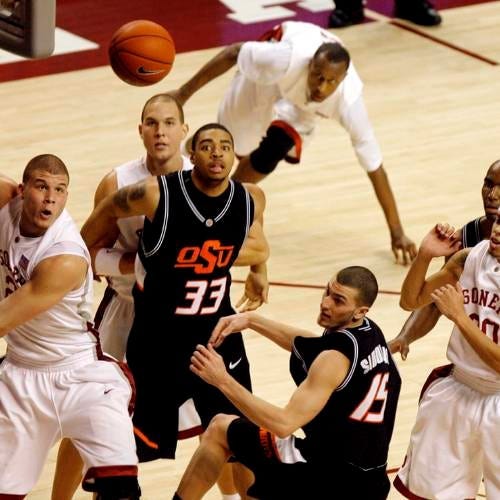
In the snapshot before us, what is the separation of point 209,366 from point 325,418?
0.51m

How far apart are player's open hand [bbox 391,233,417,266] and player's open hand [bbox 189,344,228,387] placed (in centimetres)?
408

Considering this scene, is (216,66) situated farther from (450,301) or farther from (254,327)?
(450,301)

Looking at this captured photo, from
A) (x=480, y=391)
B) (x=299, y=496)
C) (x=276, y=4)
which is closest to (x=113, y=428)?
(x=299, y=496)

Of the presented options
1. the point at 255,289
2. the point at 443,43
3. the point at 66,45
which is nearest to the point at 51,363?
the point at 255,289

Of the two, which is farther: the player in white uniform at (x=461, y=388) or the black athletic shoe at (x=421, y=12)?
the black athletic shoe at (x=421, y=12)

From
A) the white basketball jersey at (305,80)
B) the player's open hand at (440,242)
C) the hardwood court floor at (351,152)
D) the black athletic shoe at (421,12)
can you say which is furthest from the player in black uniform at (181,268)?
the black athletic shoe at (421,12)

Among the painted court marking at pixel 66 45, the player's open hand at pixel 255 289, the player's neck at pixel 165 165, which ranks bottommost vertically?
the painted court marking at pixel 66 45

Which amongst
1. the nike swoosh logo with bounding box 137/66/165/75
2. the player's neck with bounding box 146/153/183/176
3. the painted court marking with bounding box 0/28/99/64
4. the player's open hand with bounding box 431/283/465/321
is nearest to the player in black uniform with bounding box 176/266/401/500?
the player's open hand with bounding box 431/283/465/321

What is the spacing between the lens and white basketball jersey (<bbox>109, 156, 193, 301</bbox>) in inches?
266

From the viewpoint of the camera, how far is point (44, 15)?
19.3 feet

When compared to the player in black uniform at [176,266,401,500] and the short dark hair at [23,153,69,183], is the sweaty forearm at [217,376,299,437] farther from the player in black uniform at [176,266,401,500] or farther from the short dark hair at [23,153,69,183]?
the short dark hair at [23,153,69,183]

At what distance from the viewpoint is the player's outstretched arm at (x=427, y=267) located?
6359mm

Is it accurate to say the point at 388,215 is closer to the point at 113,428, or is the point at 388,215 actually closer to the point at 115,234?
the point at 115,234

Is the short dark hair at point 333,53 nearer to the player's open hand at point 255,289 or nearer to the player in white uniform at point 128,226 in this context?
the player in white uniform at point 128,226
